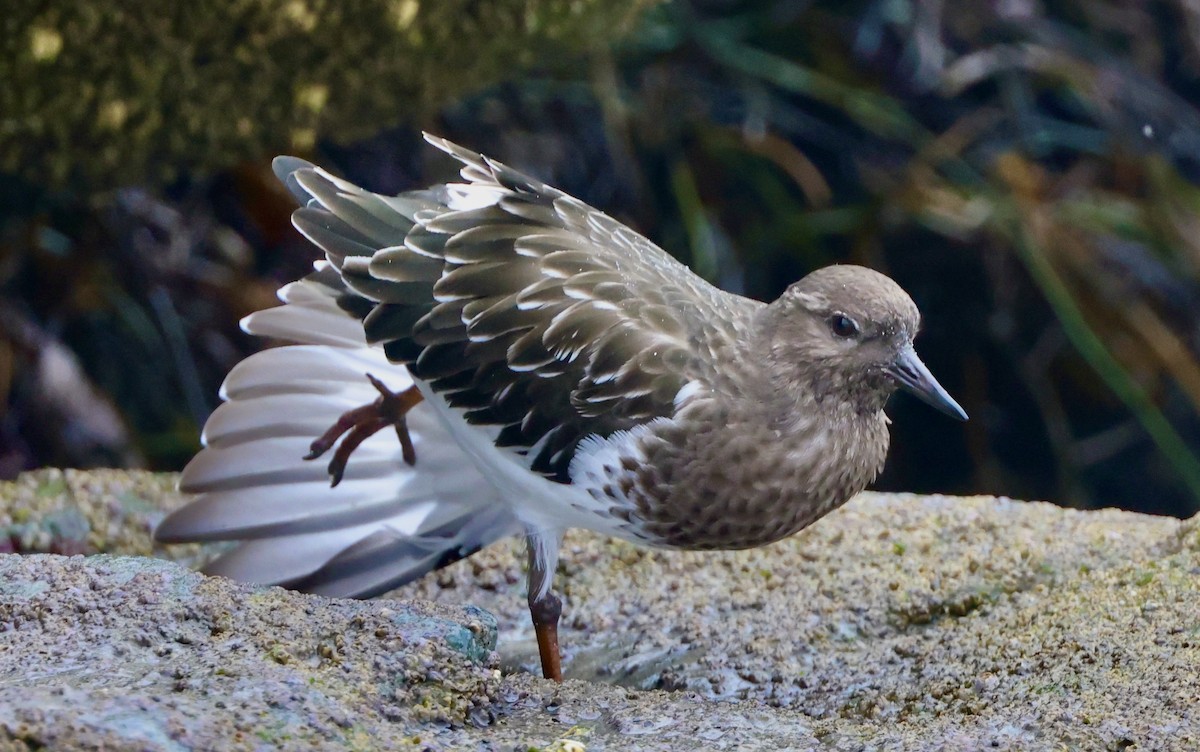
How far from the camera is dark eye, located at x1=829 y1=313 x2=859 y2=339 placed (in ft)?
7.51

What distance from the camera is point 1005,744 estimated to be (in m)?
1.78

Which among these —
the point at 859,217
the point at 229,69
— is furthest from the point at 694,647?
the point at 859,217

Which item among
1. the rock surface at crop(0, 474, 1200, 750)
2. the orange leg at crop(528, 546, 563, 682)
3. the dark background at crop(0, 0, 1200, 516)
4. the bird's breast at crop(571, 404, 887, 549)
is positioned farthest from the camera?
the dark background at crop(0, 0, 1200, 516)

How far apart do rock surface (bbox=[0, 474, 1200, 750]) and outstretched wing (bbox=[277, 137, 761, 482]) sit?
0.48m

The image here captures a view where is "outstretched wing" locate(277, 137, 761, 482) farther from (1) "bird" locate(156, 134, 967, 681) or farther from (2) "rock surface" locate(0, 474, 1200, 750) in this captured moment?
(2) "rock surface" locate(0, 474, 1200, 750)

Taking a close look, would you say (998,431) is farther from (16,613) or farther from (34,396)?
(16,613)

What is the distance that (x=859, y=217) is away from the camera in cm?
459

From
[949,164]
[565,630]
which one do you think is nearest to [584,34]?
[565,630]

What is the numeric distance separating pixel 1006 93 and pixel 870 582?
2.68 meters

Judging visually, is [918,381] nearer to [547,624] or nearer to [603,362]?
[603,362]

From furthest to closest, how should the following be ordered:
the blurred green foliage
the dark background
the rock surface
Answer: the dark background
the blurred green foliage
the rock surface

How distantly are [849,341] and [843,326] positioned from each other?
0.03 m

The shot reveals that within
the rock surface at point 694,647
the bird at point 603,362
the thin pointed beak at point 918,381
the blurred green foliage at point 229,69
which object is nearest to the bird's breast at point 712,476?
the bird at point 603,362

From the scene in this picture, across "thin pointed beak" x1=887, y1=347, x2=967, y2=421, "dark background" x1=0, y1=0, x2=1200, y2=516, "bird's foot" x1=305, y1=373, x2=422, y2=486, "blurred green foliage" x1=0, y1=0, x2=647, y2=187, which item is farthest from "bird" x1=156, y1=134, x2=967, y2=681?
"dark background" x1=0, y1=0, x2=1200, y2=516
